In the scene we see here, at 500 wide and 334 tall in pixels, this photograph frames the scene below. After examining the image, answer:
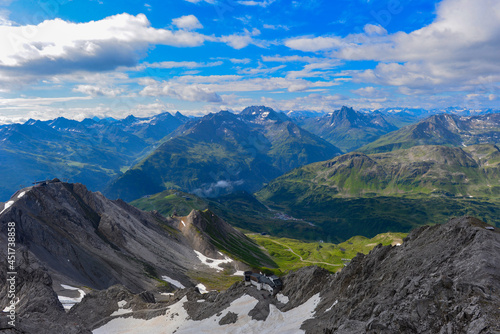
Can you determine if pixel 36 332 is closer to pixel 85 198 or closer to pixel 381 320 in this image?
pixel 381 320

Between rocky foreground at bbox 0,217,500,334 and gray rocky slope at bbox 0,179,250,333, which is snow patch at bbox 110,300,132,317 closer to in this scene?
rocky foreground at bbox 0,217,500,334

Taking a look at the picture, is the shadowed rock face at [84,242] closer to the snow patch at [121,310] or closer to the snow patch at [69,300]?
the snow patch at [69,300]

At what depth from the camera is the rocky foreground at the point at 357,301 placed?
34.8 m

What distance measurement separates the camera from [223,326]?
66688mm

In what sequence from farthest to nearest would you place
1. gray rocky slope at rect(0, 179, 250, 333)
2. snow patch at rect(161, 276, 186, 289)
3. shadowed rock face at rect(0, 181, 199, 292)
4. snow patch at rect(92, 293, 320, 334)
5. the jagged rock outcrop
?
1. snow patch at rect(161, 276, 186, 289)
2. shadowed rock face at rect(0, 181, 199, 292)
3. gray rocky slope at rect(0, 179, 250, 333)
4. snow patch at rect(92, 293, 320, 334)
5. the jagged rock outcrop

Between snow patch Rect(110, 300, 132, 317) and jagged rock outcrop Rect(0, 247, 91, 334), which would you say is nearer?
jagged rock outcrop Rect(0, 247, 91, 334)

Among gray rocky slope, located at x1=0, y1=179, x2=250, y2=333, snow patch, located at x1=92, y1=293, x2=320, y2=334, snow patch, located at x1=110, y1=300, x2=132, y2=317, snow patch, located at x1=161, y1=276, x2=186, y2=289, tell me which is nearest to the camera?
snow patch, located at x1=92, y1=293, x2=320, y2=334

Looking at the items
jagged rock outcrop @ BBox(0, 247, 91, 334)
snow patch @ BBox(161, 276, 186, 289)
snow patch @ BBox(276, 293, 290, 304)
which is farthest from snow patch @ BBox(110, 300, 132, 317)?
snow patch @ BBox(161, 276, 186, 289)

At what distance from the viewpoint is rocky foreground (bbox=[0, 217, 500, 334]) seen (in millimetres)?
34750

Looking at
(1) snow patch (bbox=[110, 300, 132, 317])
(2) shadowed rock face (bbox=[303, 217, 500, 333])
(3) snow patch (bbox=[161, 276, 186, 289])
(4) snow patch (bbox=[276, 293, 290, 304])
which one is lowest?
(3) snow patch (bbox=[161, 276, 186, 289])

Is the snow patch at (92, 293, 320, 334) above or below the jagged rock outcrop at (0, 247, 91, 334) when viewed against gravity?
below

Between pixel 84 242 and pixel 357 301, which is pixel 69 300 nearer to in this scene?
pixel 84 242

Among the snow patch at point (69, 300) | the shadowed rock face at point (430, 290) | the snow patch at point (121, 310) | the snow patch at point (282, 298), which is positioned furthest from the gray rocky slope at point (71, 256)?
the shadowed rock face at point (430, 290)

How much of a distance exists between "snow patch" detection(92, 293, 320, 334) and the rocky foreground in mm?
252
